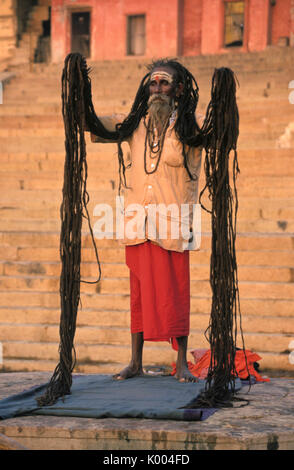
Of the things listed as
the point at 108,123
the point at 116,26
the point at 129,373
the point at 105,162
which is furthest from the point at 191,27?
the point at 129,373

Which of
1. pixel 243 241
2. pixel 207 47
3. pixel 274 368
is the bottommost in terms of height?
pixel 274 368

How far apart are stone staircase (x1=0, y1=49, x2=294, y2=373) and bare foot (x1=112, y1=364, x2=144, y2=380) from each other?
1.39 meters

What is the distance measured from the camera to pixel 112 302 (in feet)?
24.3

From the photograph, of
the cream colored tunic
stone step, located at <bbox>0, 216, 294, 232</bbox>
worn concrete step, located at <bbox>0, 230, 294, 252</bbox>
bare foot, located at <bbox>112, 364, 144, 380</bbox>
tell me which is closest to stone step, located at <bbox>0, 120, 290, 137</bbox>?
stone step, located at <bbox>0, 216, 294, 232</bbox>

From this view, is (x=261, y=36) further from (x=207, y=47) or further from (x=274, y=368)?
(x=274, y=368)

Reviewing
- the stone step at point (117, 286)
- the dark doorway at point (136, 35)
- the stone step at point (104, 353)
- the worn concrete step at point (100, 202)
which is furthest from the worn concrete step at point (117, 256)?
the dark doorway at point (136, 35)

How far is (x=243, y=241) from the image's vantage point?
25.9 feet

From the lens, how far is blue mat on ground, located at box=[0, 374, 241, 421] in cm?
422

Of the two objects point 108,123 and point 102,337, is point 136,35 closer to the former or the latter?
point 102,337

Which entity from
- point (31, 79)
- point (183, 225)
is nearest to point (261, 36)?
point (31, 79)

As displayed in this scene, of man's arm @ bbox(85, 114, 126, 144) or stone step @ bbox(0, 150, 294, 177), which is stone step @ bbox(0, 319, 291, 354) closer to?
man's arm @ bbox(85, 114, 126, 144)

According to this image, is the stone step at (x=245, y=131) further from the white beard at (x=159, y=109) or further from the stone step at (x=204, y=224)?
the white beard at (x=159, y=109)
